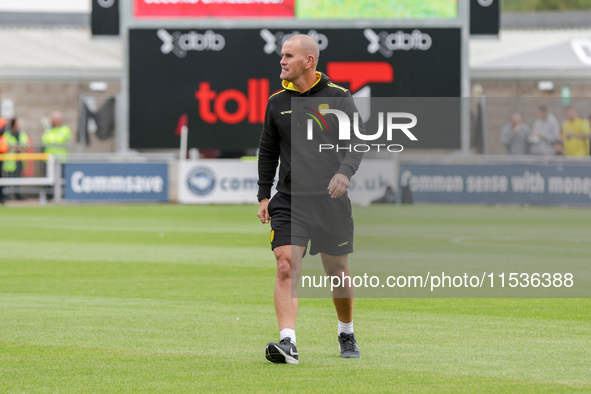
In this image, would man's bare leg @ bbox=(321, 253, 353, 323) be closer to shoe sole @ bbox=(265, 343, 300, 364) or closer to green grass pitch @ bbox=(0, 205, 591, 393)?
green grass pitch @ bbox=(0, 205, 591, 393)

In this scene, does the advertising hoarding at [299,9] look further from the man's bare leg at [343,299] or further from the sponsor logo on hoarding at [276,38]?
the man's bare leg at [343,299]

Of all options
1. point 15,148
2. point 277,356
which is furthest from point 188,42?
point 277,356

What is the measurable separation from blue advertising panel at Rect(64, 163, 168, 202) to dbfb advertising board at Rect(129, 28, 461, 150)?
3.07 ft

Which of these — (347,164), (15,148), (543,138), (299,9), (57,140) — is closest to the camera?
(347,164)

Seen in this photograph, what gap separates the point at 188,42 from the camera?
78.0ft

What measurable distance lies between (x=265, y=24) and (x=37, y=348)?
59.0 feet

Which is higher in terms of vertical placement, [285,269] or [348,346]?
[285,269]

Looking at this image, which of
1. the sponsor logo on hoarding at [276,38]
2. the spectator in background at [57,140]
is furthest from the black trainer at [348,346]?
the spectator in background at [57,140]

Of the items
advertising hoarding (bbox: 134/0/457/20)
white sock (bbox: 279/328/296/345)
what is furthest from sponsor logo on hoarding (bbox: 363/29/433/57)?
white sock (bbox: 279/328/296/345)

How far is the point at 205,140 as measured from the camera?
24.0m

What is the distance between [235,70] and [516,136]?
6.62 meters

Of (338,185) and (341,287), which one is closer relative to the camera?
(338,185)

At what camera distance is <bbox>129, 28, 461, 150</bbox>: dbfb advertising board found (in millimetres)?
23562

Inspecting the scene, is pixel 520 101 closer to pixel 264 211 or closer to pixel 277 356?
pixel 264 211
